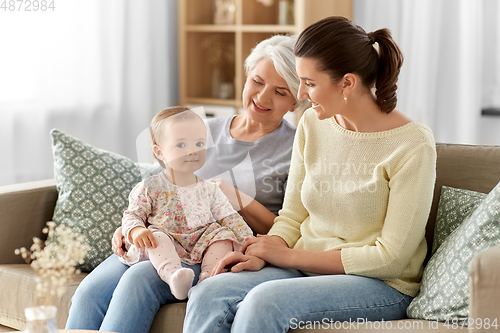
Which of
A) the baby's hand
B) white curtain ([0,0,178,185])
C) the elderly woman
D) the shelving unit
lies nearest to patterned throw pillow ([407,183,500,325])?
the elderly woman

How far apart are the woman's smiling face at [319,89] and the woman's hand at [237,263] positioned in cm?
45

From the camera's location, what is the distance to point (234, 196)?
1.83 m

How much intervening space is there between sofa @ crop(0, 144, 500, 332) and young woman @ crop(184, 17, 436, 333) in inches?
3.5

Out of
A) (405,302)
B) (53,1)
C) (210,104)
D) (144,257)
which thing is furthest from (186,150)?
(210,104)

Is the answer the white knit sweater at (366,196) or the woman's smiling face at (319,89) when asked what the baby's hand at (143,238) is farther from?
the woman's smiling face at (319,89)

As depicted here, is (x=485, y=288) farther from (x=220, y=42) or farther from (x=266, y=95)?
(x=220, y=42)

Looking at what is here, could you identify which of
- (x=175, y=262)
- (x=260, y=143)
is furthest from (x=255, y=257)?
(x=260, y=143)

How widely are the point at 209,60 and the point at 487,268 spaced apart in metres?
2.83

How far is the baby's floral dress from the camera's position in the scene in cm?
163

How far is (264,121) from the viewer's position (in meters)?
1.95

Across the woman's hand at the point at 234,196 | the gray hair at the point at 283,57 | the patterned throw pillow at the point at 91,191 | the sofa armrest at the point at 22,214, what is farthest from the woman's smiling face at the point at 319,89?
the sofa armrest at the point at 22,214

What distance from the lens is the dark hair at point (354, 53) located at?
149 cm

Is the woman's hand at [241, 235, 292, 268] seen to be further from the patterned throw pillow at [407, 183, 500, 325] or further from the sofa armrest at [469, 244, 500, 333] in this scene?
the sofa armrest at [469, 244, 500, 333]

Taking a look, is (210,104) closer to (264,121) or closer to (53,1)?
(53,1)
